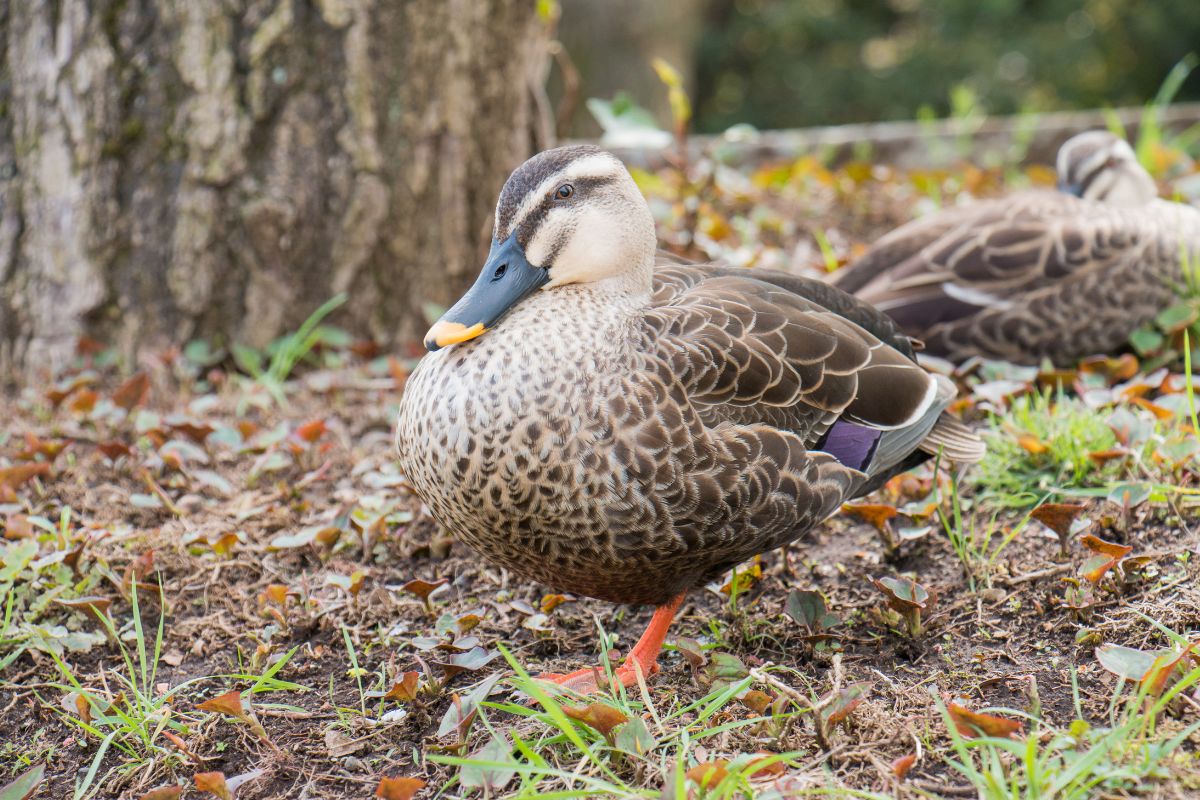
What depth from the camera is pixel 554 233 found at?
8.45ft

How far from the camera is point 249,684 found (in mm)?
2635

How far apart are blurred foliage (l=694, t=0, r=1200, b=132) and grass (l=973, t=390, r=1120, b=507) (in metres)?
8.90

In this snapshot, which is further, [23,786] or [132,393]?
[132,393]

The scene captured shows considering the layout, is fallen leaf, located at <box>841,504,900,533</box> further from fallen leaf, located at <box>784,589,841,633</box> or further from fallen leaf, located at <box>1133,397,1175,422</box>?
fallen leaf, located at <box>1133,397,1175,422</box>

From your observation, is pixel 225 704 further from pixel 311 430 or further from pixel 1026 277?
pixel 1026 277

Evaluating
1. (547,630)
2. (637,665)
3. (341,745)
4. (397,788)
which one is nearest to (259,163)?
(547,630)

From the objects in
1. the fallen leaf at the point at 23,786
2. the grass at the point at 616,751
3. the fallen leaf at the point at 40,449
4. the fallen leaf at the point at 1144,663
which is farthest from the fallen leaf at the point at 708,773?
the fallen leaf at the point at 40,449

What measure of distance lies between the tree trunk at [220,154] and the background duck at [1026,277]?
1598 millimetres

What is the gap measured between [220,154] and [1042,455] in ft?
8.92

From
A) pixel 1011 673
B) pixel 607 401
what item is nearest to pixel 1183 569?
pixel 1011 673

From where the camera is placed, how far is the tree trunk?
13.0ft

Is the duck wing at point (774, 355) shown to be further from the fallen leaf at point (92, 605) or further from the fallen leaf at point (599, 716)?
the fallen leaf at point (92, 605)

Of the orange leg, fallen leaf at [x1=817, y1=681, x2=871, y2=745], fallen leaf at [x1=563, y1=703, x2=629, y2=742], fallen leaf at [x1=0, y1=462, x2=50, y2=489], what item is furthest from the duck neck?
fallen leaf at [x1=0, y1=462, x2=50, y2=489]

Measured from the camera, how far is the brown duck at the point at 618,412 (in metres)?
2.39
